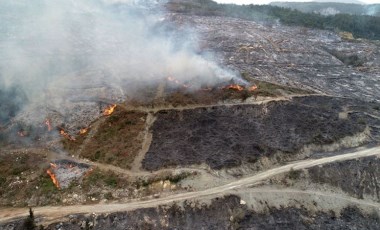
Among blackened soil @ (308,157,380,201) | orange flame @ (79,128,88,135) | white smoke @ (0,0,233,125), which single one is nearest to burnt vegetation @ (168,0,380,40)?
white smoke @ (0,0,233,125)

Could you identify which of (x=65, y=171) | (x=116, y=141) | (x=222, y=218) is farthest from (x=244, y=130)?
(x=65, y=171)

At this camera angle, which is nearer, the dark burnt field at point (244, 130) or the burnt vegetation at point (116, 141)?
the dark burnt field at point (244, 130)

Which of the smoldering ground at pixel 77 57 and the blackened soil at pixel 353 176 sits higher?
the smoldering ground at pixel 77 57

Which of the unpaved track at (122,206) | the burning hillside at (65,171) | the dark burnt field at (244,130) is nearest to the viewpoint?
the unpaved track at (122,206)

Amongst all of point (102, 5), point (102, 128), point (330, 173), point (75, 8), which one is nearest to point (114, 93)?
point (102, 128)

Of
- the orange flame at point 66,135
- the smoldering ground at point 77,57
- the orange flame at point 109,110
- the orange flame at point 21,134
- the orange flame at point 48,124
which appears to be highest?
the smoldering ground at point 77,57

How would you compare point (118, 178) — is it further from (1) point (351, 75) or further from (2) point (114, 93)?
(1) point (351, 75)

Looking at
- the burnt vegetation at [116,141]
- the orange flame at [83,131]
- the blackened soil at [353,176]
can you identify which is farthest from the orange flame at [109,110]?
the blackened soil at [353,176]

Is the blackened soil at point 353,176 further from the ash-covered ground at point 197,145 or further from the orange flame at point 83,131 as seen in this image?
the orange flame at point 83,131
